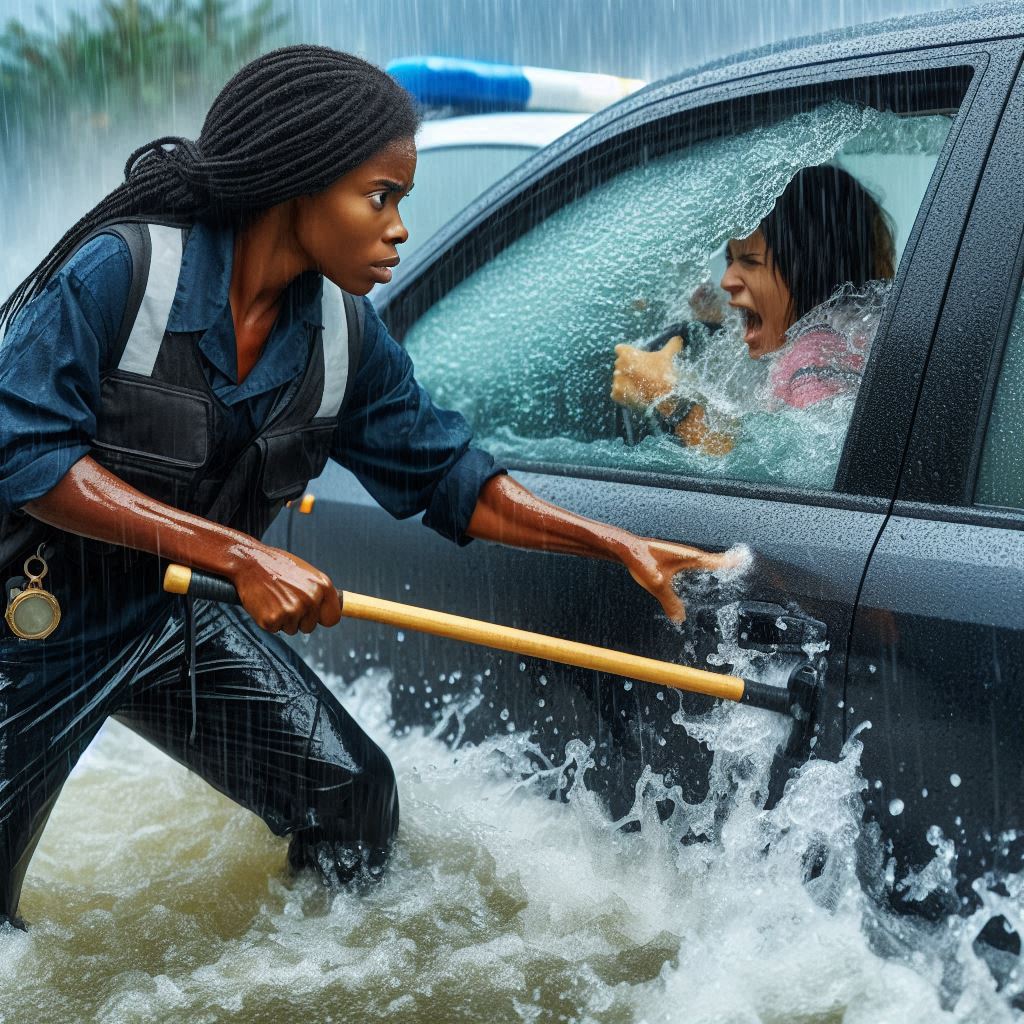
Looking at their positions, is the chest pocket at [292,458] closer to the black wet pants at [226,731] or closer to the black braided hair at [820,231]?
the black wet pants at [226,731]

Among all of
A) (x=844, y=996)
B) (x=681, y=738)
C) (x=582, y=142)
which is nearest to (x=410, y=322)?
(x=582, y=142)

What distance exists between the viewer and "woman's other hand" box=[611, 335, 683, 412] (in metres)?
2.41

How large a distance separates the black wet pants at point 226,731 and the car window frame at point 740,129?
0.58m

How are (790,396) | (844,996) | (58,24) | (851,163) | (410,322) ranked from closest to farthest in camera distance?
(844,996) → (790,396) → (851,163) → (410,322) → (58,24)

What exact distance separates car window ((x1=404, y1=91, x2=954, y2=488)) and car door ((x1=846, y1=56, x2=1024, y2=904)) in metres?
0.17

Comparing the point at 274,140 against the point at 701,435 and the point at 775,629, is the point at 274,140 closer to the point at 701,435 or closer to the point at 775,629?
the point at 701,435

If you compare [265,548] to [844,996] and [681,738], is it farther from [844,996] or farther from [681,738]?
[844,996]

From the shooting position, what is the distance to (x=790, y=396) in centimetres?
218

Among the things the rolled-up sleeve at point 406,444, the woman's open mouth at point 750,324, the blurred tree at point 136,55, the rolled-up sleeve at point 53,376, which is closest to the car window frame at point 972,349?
the woman's open mouth at point 750,324

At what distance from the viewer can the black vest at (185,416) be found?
200 cm

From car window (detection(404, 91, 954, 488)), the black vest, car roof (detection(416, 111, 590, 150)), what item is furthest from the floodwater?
car roof (detection(416, 111, 590, 150))

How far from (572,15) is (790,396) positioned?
40.0ft

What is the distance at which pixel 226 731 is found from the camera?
7.76ft

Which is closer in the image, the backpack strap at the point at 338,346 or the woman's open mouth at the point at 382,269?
the woman's open mouth at the point at 382,269
